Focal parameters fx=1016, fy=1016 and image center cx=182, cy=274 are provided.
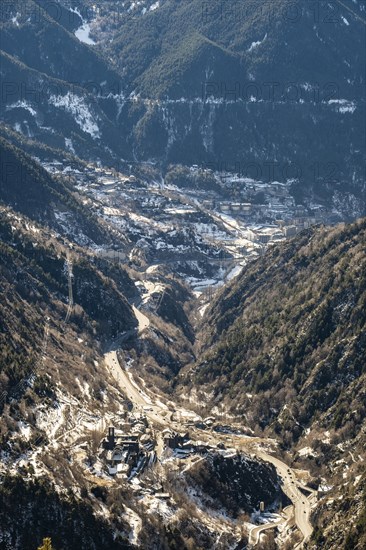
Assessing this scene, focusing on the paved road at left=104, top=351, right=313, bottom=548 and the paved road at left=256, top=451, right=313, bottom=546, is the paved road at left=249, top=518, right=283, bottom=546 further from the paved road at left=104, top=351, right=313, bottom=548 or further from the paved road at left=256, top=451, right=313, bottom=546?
the paved road at left=256, top=451, right=313, bottom=546

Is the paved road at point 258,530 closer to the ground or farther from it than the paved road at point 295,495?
closer to the ground

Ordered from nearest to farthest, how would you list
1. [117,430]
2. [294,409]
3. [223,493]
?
[223,493], [117,430], [294,409]

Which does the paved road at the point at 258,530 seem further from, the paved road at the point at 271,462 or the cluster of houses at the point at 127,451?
the cluster of houses at the point at 127,451

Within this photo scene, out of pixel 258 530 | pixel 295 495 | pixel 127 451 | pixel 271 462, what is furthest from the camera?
pixel 271 462

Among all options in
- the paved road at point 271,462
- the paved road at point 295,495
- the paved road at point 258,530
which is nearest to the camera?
the paved road at point 258,530

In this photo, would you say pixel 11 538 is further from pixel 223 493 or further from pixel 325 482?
pixel 325 482

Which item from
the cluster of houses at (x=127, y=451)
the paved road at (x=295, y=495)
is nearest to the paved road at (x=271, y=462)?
the paved road at (x=295, y=495)

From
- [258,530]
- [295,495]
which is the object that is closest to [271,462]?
[295,495]

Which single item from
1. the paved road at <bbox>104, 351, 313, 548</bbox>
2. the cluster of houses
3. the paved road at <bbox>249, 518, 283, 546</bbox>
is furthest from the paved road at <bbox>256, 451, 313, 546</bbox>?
the cluster of houses

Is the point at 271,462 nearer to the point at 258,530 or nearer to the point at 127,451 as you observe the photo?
the point at 258,530

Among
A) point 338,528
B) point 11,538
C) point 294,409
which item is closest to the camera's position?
point 11,538

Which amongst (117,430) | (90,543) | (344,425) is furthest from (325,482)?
(90,543)
